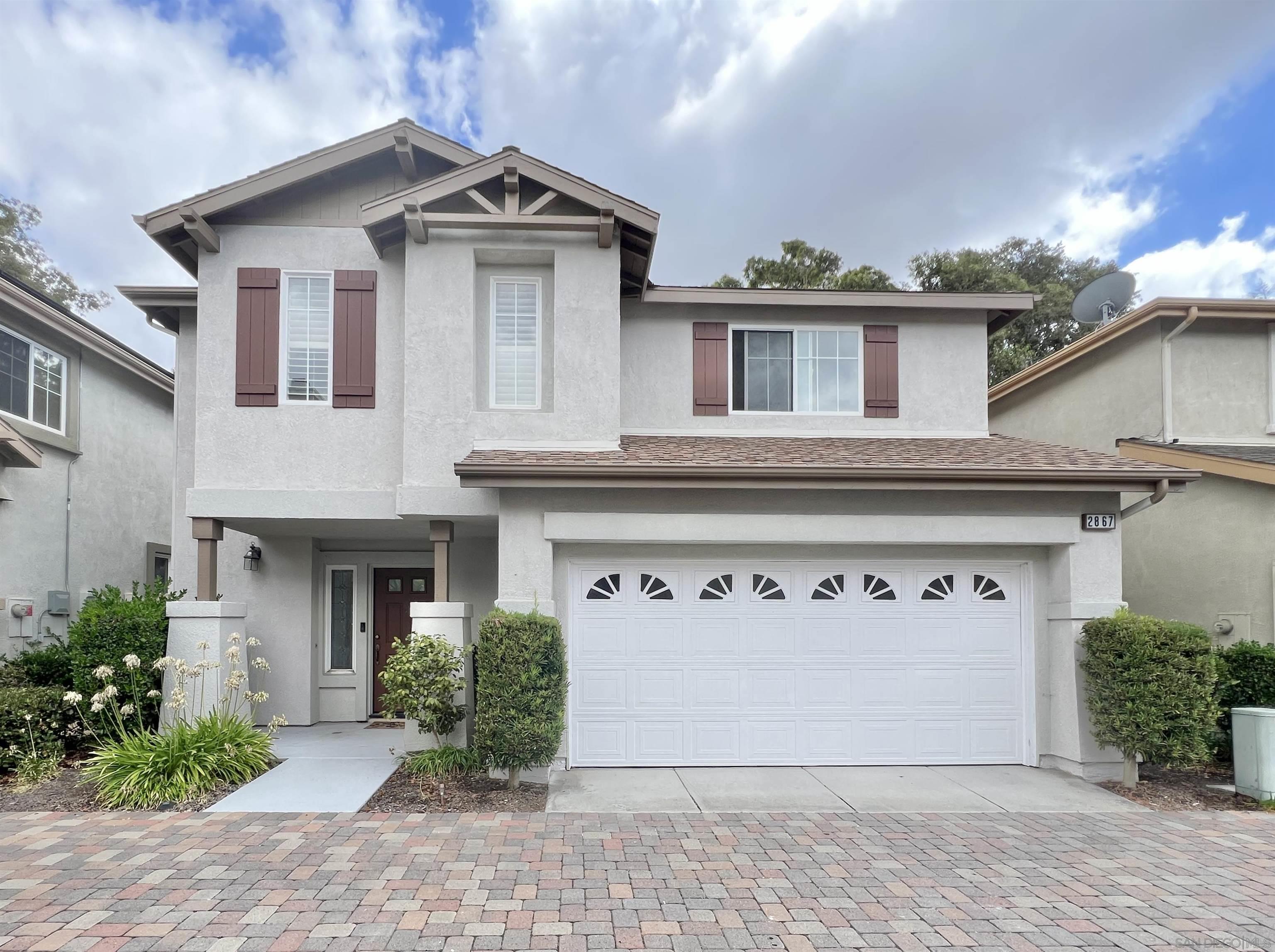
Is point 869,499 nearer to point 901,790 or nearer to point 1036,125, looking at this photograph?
point 901,790

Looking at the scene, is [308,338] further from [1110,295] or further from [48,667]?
[1110,295]

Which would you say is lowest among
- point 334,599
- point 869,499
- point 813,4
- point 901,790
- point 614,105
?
point 901,790

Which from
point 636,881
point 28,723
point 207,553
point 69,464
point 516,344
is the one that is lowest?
point 636,881

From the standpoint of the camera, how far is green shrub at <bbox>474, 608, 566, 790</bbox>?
7.19m

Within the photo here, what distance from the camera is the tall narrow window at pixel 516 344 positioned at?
938cm

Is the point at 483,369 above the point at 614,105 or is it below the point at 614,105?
below

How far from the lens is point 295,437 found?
30.8 ft

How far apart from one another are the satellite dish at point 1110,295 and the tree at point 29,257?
27280 millimetres

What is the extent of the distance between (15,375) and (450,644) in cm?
823

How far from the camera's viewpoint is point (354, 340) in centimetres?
955

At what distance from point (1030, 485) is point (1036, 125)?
63.7ft

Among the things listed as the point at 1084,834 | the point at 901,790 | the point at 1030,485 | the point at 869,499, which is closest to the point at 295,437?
the point at 869,499

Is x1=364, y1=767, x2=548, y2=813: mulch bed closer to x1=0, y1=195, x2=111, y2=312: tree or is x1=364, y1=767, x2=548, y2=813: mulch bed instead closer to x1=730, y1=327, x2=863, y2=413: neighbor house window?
x1=730, y1=327, x2=863, y2=413: neighbor house window

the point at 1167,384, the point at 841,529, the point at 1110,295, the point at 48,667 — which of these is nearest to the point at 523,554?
the point at 841,529
